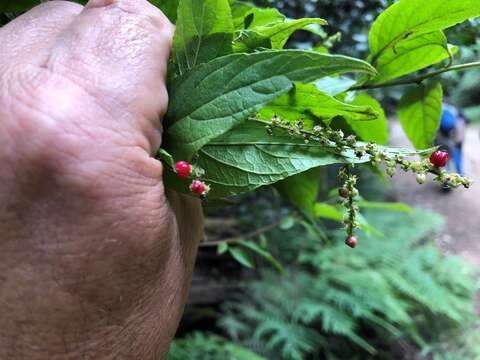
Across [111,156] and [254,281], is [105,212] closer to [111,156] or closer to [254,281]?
[111,156]

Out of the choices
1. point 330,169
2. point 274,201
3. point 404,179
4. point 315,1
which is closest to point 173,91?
point 315,1

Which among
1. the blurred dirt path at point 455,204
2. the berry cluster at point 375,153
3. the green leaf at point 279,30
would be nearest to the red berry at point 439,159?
the berry cluster at point 375,153

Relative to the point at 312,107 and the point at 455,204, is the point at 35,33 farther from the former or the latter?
the point at 455,204

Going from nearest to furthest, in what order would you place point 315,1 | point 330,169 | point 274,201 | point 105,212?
point 105,212 < point 315,1 < point 274,201 < point 330,169

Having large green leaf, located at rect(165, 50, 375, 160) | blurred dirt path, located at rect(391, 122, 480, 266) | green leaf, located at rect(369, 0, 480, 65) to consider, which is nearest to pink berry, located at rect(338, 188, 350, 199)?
large green leaf, located at rect(165, 50, 375, 160)

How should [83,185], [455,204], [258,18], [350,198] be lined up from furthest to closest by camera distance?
[455,204] < [258,18] < [350,198] < [83,185]

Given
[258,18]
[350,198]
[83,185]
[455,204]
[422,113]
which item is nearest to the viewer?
[83,185]

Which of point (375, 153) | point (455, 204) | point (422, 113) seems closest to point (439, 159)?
point (375, 153)
